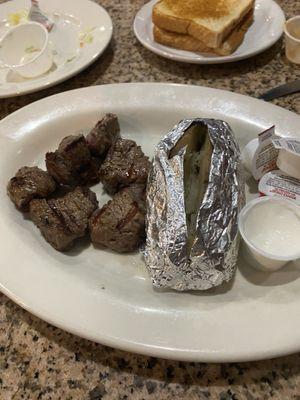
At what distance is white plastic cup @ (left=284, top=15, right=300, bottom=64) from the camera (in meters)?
1.43

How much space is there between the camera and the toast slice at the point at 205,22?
56.5 inches

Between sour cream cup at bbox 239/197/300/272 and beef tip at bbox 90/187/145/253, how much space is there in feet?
0.81

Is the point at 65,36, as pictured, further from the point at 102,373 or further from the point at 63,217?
the point at 102,373

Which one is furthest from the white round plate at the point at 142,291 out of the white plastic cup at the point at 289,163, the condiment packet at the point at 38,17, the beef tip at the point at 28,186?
the condiment packet at the point at 38,17

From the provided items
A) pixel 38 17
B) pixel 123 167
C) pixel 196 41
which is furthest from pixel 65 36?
pixel 123 167

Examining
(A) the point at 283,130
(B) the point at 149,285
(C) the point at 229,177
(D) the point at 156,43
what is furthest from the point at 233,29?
(B) the point at 149,285

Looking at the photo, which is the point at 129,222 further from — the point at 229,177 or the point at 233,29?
the point at 233,29

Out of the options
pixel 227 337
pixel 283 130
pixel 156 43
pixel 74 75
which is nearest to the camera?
pixel 227 337

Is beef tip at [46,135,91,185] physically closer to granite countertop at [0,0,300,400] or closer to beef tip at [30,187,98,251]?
beef tip at [30,187,98,251]

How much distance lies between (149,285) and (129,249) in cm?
11

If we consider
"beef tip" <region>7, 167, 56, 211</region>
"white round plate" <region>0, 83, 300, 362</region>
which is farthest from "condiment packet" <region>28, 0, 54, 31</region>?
"beef tip" <region>7, 167, 56, 211</region>

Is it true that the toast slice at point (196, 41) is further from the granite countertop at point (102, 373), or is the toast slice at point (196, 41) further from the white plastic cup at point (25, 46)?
the granite countertop at point (102, 373)

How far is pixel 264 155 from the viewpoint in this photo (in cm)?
104

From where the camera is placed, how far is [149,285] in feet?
3.12
